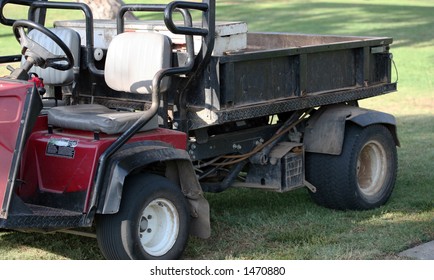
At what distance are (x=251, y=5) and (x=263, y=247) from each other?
29.0 m

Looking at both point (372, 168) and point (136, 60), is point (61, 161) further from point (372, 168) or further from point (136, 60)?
point (372, 168)

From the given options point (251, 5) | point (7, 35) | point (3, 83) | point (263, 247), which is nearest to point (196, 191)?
point (263, 247)

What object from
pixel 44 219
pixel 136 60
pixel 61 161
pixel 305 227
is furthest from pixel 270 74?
pixel 44 219

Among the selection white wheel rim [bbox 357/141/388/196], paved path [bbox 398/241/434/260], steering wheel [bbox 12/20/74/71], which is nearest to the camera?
steering wheel [bbox 12/20/74/71]

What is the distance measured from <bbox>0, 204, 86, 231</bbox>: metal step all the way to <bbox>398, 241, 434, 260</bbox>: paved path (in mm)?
2100

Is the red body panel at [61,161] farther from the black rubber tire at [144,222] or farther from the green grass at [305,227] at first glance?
the green grass at [305,227]

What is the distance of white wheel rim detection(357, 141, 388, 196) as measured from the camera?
24.9ft

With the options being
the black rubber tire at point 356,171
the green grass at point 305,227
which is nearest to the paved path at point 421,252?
the green grass at point 305,227

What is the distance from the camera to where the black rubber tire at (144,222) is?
18.4 ft

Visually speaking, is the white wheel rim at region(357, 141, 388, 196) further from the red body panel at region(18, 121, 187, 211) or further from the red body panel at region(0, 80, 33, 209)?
the red body panel at region(0, 80, 33, 209)

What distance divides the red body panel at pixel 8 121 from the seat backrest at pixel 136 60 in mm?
1023

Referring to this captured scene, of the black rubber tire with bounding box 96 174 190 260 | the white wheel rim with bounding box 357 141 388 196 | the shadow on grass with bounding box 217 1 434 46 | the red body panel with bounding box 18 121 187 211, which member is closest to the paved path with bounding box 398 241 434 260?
the white wheel rim with bounding box 357 141 388 196

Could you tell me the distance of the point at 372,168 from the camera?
7.65 meters

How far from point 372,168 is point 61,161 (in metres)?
2.90
